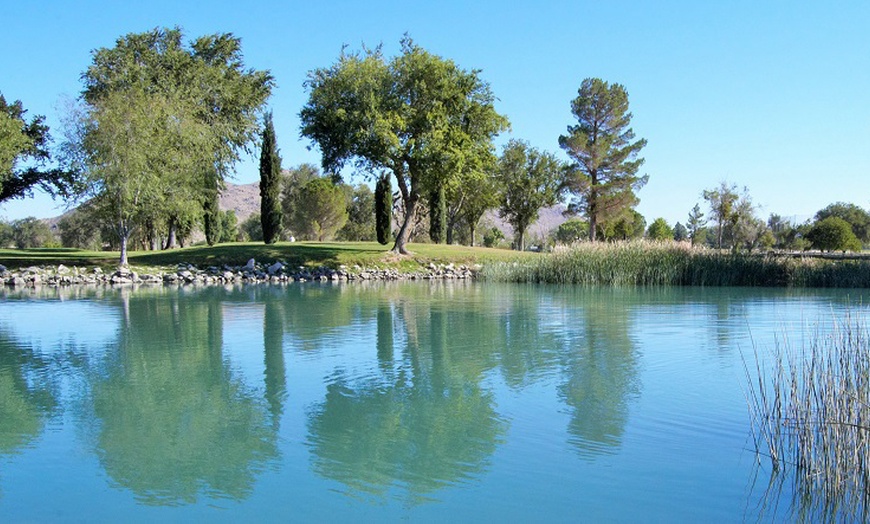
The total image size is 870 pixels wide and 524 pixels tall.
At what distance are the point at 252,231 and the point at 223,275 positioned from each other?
1466 inches

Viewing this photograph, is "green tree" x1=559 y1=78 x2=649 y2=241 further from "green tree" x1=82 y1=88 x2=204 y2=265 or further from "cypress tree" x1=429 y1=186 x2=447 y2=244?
"green tree" x1=82 y1=88 x2=204 y2=265

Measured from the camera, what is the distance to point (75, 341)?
1091 centimetres

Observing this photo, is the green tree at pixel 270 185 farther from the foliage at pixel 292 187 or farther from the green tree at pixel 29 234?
the green tree at pixel 29 234

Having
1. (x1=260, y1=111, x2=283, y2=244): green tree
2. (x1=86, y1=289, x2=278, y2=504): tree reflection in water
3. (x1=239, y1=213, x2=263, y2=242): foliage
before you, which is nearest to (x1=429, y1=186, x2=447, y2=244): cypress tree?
(x1=260, y1=111, x2=283, y2=244): green tree

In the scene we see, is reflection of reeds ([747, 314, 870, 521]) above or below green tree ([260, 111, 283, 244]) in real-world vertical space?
below

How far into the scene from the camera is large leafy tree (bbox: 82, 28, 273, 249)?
1217 inches

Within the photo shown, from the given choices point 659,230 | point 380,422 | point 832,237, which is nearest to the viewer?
point 380,422

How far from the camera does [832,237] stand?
46.9m

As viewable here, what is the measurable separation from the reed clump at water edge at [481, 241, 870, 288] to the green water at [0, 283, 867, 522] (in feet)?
41.1

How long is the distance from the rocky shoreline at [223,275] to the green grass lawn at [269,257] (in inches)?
29.4

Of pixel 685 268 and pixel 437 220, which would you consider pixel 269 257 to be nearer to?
pixel 437 220

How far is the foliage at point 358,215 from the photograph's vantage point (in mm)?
63656

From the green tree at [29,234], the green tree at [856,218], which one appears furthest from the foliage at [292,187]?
the green tree at [856,218]

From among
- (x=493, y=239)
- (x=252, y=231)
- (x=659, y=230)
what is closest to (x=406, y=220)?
(x=493, y=239)
